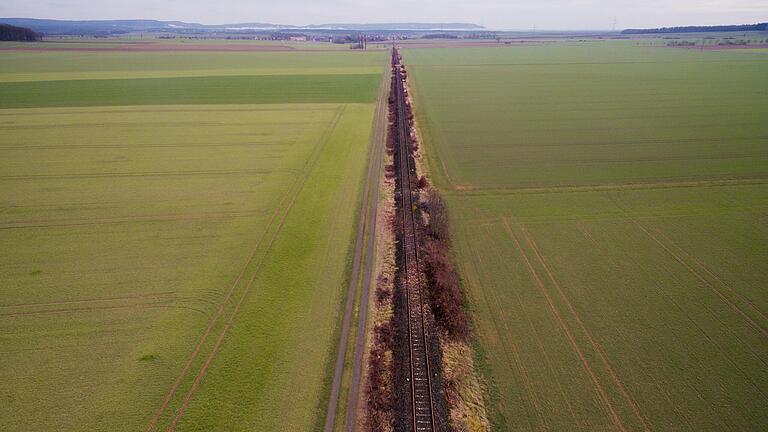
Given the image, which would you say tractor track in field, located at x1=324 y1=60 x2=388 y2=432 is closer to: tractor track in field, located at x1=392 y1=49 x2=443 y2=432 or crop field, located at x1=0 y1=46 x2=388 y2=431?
crop field, located at x1=0 y1=46 x2=388 y2=431

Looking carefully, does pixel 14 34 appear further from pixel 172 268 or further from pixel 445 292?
pixel 445 292

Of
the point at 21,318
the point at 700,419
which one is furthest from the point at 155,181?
the point at 700,419

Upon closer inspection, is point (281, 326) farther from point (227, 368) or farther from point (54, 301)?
point (54, 301)

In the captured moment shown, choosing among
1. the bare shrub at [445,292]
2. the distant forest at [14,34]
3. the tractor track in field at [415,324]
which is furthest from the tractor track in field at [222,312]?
the distant forest at [14,34]

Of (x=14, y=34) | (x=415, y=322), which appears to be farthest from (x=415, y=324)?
(x=14, y=34)

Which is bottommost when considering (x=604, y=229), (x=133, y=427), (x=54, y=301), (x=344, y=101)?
(x=133, y=427)

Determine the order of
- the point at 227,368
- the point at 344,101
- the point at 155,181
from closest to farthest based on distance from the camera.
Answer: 1. the point at 227,368
2. the point at 155,181
3. the point at 344,101
